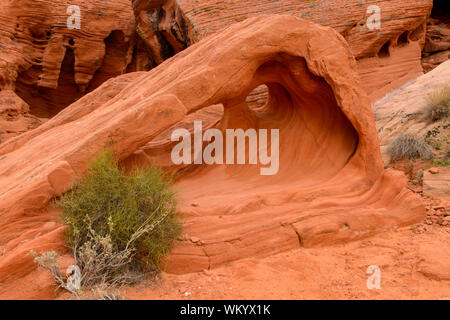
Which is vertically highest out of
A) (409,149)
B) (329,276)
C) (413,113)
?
(413,113)

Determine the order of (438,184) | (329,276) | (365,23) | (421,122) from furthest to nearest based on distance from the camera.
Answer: (365,23), (421,122), (438,184), (329,276)

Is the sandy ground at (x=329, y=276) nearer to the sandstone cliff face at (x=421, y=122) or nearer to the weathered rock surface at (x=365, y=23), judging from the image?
the sandstone cliff face at (x=421, y=122)

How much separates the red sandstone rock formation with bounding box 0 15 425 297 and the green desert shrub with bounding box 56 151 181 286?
0.64 ft

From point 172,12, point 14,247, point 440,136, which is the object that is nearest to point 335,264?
point 14,247

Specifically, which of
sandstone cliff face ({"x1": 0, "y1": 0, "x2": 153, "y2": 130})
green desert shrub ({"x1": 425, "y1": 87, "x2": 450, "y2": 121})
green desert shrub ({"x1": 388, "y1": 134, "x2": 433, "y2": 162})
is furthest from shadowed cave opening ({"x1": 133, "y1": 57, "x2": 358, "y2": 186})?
sandstone cliff face ({"x1": 0, "y1": 0, "x2": 153, "y2": 130})

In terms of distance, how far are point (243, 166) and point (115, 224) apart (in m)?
2.43

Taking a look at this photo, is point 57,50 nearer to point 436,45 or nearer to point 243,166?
point 243,166

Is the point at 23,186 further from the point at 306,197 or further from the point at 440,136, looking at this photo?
the point at 440,136

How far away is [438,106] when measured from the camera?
6.91 metres

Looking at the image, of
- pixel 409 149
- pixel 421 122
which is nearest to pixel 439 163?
pixel 409 149

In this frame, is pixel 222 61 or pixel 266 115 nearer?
pixel 222 61

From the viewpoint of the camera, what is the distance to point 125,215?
10.5 feet

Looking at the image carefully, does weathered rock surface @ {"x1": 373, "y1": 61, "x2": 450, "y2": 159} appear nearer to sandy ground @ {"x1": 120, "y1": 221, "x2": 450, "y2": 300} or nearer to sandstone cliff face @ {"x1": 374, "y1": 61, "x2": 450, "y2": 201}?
sandstone cliff face @ {"x1": 374, "y1": 61, "x2": 450, "y2": 201}

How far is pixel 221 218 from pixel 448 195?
3.46 meters
